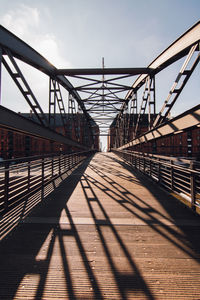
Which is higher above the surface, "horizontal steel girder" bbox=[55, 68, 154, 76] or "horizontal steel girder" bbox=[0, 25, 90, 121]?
"horizontal steel girder" bbox=[55, 68, 154, 76]

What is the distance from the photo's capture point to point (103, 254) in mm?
2332

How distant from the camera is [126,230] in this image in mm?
2965

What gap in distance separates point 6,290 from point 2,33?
6.47 meters

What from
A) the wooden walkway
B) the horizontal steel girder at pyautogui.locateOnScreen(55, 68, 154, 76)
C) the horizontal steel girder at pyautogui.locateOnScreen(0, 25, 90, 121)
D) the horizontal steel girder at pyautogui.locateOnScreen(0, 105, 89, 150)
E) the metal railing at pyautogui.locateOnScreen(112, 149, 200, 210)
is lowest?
the wooden walkway

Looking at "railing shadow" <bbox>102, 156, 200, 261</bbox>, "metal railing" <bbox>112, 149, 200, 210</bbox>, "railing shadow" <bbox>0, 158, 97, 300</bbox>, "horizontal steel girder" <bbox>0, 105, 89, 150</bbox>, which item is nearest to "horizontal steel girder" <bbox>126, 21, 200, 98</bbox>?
"metal railing" <bbox>112, 149, 200, 210</bbox>

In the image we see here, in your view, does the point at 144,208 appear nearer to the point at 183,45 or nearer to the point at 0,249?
the point at 0,249

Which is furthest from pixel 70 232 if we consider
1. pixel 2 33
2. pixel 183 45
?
pixel 183 45

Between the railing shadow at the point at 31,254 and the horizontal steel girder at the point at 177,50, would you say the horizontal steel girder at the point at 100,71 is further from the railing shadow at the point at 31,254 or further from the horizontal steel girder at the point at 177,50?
the railing shadow at the point at 31,254

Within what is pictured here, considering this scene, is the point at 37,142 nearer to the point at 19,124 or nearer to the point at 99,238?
the point at 19,124

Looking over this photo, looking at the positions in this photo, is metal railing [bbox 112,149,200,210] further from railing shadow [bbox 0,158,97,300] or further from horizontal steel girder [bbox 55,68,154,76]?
horizontal steel girder [bbox 55,68,154,76]

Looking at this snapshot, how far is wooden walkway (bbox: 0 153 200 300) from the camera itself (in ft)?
5.89

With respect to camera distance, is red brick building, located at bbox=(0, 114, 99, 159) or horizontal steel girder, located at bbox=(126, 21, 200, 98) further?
red brick building, located at bbox=(0, 114, 99, 159)

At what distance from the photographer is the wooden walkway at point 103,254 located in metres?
1.79

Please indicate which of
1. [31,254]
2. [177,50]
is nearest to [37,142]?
[177,50]
